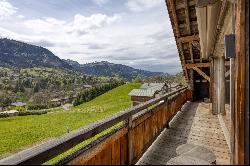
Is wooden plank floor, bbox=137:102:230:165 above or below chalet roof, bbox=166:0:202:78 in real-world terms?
below

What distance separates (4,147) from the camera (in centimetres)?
3712

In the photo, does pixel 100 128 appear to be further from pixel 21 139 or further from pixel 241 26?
pixel 21 139

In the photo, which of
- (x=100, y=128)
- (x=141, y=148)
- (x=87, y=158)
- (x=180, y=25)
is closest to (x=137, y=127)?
(x=141, y=148)

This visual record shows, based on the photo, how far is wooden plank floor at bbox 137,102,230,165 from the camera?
522 cm

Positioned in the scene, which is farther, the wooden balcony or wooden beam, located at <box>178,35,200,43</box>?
wooden beam, located at <box>178,35,200,43</box>

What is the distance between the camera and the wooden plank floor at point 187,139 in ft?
17.1

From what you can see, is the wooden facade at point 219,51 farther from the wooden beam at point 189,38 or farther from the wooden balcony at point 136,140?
the wooden balcony at point 136,140

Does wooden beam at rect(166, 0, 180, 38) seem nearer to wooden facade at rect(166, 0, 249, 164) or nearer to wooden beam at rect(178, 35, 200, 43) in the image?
wooden facade at rect(166, 0, 249, 164)

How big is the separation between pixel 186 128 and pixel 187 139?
4.58ft

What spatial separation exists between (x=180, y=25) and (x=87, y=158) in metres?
8.80

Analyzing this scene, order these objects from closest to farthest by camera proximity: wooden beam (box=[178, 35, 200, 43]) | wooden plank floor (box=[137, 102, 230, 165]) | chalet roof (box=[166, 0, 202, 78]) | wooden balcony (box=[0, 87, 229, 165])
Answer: wooden balcony (box=[0, 87, 229, 165]) → wooden plank floor (box=[137, 102, 230, 165]) → chalet roof (box=[166, 0, 202, 78]) → wooden beam (box=[178, 35, 200, 43])

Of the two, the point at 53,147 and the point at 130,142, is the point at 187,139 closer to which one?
the point at 130,142

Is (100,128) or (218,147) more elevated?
(100,128)

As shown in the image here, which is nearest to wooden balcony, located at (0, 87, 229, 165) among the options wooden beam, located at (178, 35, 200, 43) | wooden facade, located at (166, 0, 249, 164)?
wooden facade, located at (166, 0, 249, 164)
